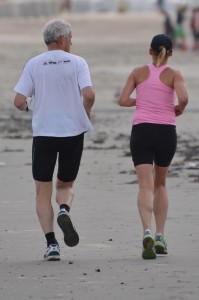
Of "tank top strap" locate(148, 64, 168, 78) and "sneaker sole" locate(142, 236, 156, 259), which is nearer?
"sneaker sole" locate(142, 236, 156, 259)

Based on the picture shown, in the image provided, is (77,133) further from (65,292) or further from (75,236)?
(65,292)

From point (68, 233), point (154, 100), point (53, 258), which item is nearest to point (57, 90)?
point (154, 100)

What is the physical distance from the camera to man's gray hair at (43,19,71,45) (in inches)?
385

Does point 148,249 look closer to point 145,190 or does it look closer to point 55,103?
point 145,190

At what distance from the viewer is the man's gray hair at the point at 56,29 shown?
9789mm

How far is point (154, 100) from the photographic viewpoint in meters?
10.1

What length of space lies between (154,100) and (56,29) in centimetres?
87

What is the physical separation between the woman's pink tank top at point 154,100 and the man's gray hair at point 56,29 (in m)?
0.68

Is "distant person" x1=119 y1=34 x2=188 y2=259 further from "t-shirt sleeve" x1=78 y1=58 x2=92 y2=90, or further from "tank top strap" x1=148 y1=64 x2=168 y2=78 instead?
"t-shirt sleeve" x1=78 y1=58 x2=92 y2=90

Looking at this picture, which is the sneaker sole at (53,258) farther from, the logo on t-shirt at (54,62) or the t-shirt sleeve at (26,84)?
the logo on t-shirt at (54,62)

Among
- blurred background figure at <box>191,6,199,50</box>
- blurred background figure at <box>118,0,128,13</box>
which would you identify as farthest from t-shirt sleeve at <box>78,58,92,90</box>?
blurred background figure at <box>118,0,128,13</box>

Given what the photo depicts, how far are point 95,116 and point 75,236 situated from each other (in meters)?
17.1

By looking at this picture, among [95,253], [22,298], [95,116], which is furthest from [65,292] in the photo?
[95,116]

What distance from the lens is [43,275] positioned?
9.02m
